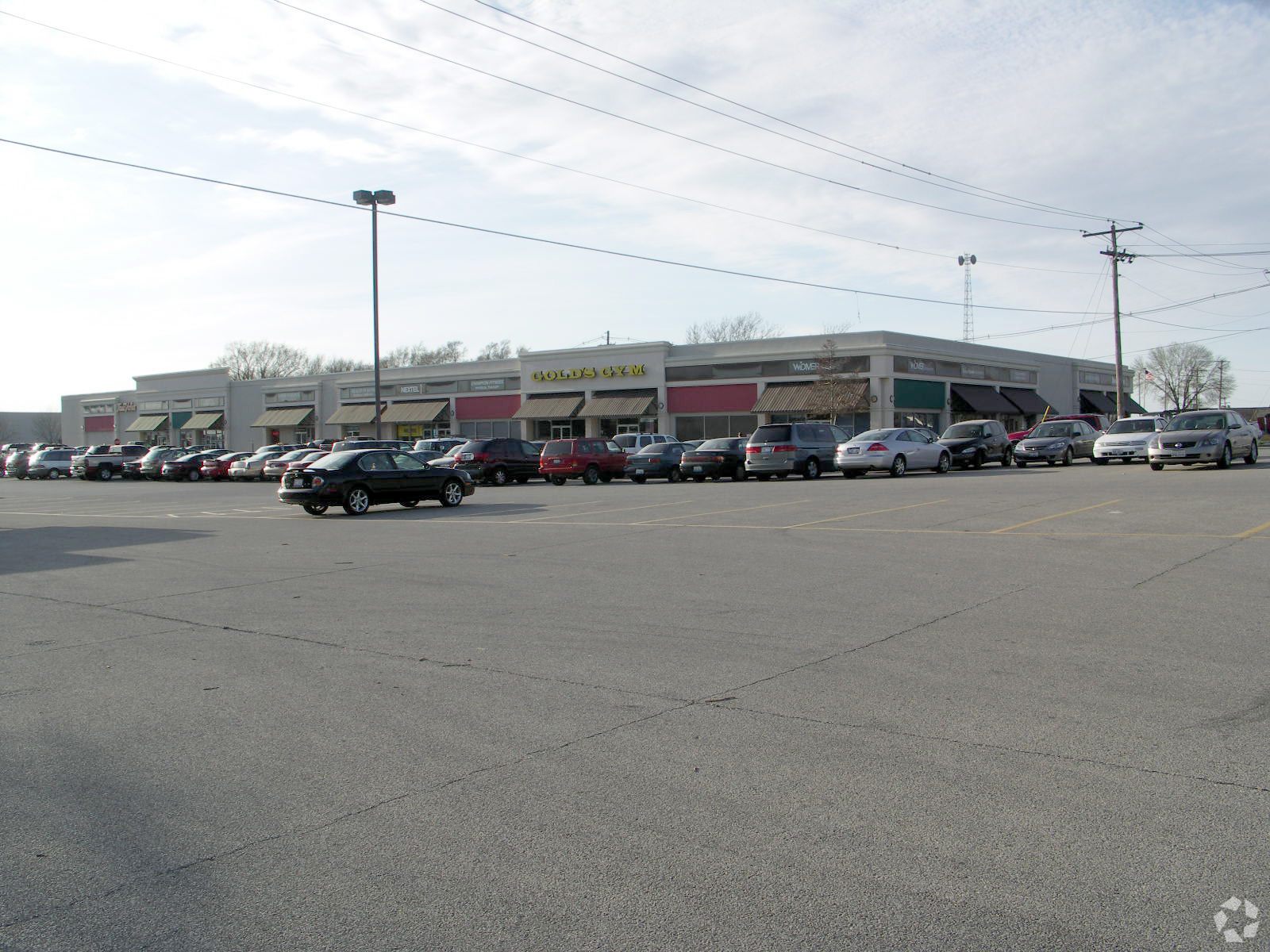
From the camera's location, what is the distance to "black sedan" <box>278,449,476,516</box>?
21.8m

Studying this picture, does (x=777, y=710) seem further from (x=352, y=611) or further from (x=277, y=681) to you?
(x=352, y=611)

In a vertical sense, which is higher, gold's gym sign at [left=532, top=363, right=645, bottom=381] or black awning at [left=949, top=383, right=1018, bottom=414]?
gold's gym sign at [left=532, top=363, right=645, bottom=381]

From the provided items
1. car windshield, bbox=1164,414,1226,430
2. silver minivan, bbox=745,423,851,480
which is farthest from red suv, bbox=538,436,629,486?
car windshield, bbox=1164,414,1226,430

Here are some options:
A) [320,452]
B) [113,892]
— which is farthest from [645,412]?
[113,892]

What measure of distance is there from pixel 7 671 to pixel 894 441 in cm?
2709

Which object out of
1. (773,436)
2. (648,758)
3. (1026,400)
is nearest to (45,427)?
(1026,400)

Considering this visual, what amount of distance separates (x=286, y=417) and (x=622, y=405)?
101ft

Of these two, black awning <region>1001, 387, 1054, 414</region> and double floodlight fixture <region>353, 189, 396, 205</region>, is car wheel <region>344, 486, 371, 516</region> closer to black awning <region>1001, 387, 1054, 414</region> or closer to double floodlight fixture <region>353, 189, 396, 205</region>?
double floodlight fixture <region>353, 189, 396, 205</region>

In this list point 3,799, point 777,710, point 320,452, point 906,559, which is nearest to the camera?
point 3,799

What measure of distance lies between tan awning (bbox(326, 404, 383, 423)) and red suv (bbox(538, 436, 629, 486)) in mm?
42038

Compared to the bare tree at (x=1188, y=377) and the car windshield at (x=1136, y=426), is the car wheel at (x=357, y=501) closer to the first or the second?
the car windshield at (x=1136, y=426)

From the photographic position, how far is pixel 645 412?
59.2 metres

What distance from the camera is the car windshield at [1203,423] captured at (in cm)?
2719

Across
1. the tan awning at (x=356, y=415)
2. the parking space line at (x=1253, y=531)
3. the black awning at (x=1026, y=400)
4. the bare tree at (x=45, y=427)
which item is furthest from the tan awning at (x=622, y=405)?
the bare tree at (x=45, y=427)
